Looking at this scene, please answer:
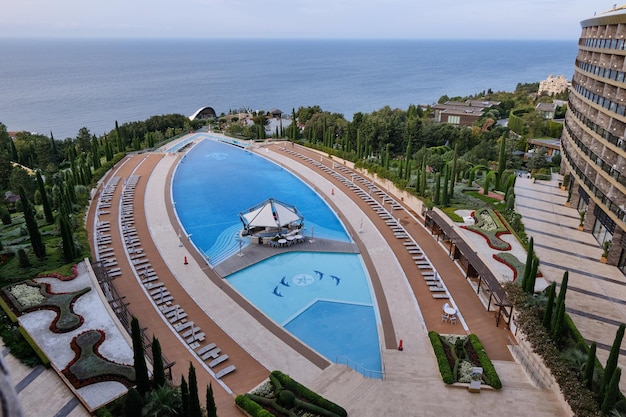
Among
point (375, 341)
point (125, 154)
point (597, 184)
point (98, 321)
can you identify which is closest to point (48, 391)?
point (98, 321)

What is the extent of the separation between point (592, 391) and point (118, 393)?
2128 centimetres

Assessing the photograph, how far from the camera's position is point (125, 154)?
66.1 meters

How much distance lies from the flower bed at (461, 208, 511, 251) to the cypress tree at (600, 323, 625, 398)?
13.8 m

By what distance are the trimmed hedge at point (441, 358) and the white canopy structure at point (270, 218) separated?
57.4 ft

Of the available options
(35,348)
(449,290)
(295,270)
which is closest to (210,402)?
(35,348)

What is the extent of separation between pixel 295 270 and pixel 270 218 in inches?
254

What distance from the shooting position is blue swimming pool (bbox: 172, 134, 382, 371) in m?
27.0

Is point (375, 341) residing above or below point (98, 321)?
below

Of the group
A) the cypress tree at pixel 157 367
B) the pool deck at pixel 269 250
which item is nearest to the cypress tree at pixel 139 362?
the cypress tree at pixel 157 367

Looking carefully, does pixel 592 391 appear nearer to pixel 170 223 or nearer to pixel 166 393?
pixel 166 393

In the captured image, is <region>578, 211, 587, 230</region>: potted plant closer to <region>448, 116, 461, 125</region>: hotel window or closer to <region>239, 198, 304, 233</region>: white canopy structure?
<region>239, 198, 304, 233</region>: white canopy structure

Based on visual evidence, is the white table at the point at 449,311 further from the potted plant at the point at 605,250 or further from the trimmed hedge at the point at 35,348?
the trimmed hedge at the point at 35,348

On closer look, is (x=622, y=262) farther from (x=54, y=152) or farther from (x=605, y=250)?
(x=54, y=152)

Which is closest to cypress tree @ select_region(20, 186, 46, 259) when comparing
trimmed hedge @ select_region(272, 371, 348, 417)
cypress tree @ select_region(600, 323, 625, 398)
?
trimmed hedge @ select_region(272, 371, 348, 417)
